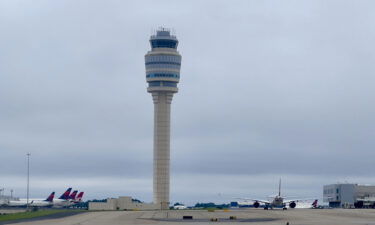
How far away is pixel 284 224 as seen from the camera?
9088cm

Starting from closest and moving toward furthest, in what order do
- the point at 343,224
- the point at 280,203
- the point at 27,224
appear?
1. the point at 343,224
2. the point at 27,224
3. the point at 280,203

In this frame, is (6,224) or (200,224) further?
(6,224)

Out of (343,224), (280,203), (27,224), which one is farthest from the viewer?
(280,203)

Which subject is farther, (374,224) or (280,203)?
(280,203)

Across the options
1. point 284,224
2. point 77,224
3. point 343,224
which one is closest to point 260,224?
point 284,224

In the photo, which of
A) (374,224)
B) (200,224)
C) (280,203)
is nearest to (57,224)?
(200,224)

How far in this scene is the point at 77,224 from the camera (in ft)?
298

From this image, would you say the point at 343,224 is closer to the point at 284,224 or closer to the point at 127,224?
Answer: the point at 284,224

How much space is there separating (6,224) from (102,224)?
578 inches

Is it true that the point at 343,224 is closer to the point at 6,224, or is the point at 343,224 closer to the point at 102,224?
the point at 102,224

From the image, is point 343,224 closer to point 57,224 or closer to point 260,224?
point 260,224

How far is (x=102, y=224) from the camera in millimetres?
89812

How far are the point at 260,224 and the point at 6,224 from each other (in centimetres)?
3140

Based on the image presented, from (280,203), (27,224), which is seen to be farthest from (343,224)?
(280,203)
